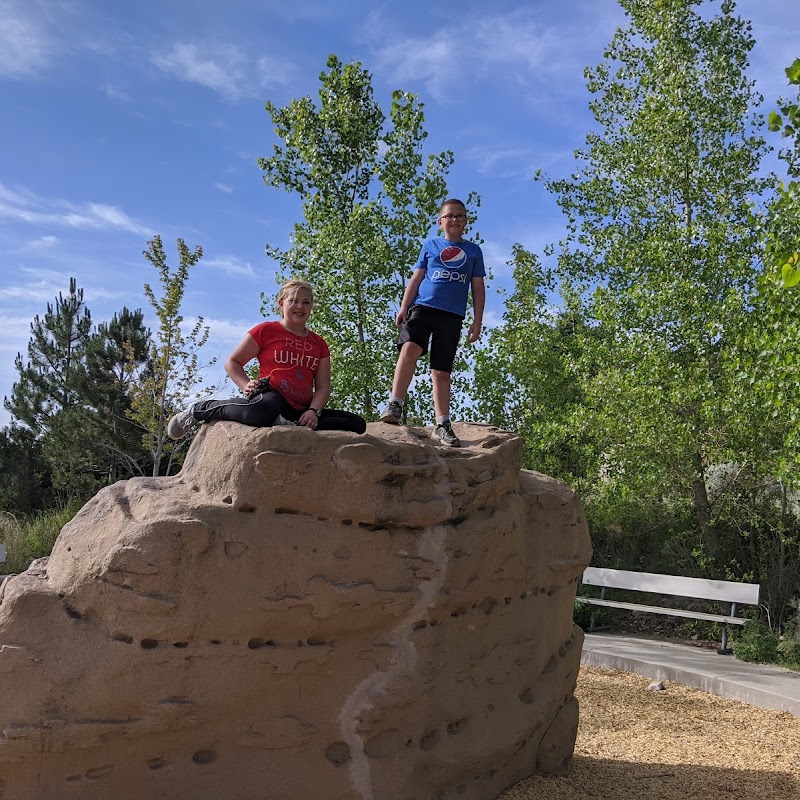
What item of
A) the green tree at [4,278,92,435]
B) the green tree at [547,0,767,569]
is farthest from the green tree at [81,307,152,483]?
the green tree at [547,0,767,569]

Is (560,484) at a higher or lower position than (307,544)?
higher

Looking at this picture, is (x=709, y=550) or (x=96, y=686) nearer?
(x=96, y=686)

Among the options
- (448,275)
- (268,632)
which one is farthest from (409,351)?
(268,632)

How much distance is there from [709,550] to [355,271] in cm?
650

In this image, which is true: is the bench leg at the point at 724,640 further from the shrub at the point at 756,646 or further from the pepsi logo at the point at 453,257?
the pepsi logo at the point at 453,257

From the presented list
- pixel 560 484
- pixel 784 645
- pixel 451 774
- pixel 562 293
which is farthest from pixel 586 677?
pixel 562 293

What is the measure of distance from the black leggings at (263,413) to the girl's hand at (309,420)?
0.07 m

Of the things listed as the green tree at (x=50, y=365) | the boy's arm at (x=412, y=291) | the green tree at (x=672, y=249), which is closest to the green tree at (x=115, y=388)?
the green tree at (x=50, y=365)

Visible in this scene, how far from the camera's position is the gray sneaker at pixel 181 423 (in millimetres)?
4465

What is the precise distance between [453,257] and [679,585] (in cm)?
704

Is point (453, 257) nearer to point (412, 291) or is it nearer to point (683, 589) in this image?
point (412, 291)

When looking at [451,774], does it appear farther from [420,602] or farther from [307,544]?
[307,544]

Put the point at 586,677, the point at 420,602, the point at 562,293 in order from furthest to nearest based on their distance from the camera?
1. the point at 562,293
2. the point at 586,677
3. the point at 420,602

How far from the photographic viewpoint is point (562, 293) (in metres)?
19.9
